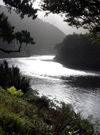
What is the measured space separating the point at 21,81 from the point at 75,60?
57359 millimetres

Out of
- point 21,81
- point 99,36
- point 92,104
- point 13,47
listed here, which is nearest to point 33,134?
point 99,36

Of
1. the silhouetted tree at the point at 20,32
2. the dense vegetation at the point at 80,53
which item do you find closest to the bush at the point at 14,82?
the silhouetted tree at the point at 20,32

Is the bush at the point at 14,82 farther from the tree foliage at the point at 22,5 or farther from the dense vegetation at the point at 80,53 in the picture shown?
the dense vegetation at the point at 80,53

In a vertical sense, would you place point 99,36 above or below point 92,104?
above

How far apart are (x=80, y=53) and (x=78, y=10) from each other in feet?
229

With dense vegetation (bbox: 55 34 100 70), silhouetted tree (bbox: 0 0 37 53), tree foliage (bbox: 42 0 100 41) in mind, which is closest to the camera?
tree foliage (bbox: 42 0 100 41)

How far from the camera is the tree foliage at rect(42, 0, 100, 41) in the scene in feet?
18.7

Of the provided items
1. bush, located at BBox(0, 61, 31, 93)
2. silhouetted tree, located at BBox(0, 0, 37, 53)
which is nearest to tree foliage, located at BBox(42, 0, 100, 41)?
silhouetted tree, located at BBox(0, 0, 37, 53)

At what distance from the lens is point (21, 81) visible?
1762cm

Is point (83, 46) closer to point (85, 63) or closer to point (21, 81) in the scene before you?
point (85, 63)

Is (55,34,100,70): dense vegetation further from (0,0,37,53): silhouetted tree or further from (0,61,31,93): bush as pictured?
(0,0,37,53): silhouetted tree

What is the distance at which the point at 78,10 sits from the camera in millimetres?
5941

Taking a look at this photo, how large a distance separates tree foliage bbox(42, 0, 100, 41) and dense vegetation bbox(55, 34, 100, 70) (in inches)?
2211

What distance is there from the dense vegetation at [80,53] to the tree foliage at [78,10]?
56.2 m
